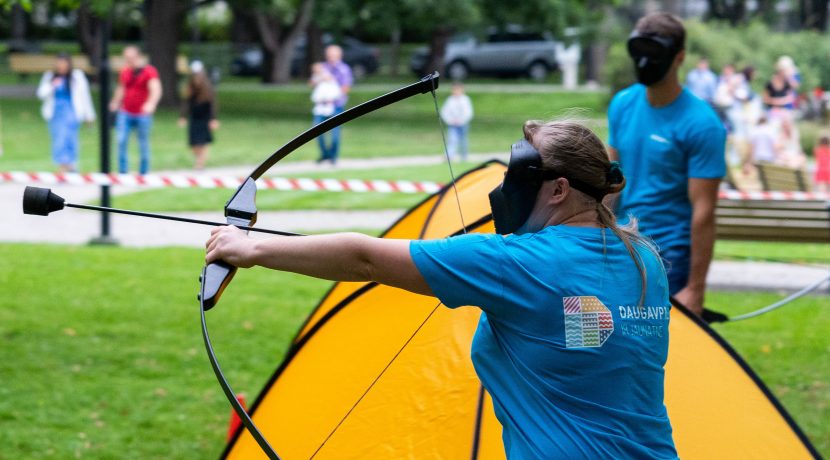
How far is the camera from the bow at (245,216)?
258 cm

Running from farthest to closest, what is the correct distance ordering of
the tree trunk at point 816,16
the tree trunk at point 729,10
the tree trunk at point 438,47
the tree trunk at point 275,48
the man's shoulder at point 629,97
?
the tree trunk at point 729,10 < the tree trunk at point 816,16 < the tree trunk at point 275,48 < the tree trunk at point 438,47 < the man's shoulder at point 629,97

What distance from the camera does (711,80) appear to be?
2323 cm

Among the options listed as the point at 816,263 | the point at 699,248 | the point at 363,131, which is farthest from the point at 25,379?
the point at 363,131

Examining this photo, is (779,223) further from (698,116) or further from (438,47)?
(438,47)

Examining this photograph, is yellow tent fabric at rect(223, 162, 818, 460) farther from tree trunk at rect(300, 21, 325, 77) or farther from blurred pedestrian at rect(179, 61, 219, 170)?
tree trunk at rect(300, 21, 325, 77)

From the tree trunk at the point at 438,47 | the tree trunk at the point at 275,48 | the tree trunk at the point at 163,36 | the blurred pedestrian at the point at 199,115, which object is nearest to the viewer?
the blurred pedestrian at the point at 199,115

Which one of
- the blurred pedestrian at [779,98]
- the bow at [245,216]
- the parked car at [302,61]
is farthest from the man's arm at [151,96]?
the parked car at [302,61]

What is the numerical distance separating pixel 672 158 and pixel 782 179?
8075 millimetres

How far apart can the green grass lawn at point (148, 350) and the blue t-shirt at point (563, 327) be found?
11.5 ft

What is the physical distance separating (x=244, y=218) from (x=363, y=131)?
22.2m

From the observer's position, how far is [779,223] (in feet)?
31.3

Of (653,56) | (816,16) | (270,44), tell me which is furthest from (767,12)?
(653,56)

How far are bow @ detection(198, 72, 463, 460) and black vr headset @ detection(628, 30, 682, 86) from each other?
2.33 m

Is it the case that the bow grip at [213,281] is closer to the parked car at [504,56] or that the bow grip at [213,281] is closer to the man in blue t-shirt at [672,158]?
the man in blue t-shirt at [672,158]
